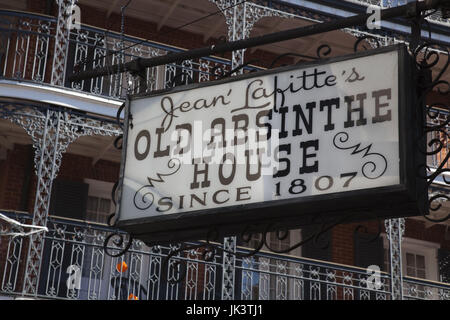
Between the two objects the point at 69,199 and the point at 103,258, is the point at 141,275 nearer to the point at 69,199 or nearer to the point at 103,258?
Result: the point at 69,199

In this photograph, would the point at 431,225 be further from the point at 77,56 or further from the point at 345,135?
the point at 345,135

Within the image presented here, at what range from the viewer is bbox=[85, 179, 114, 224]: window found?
52.9 feet

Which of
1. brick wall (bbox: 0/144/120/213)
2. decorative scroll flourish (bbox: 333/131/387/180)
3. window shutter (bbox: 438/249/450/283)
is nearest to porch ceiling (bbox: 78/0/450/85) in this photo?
brick wall (bbox: 0/144/120/213)

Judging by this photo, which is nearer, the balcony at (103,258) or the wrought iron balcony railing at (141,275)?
the wrought iron balcony railing at (141,275)

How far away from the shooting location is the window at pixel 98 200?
52.9 feet

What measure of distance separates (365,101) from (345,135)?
A: 16 centimetres

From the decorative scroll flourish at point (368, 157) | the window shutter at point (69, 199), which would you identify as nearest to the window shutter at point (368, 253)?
the window shutter at point (69, 199)

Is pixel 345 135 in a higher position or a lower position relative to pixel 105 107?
→ lower

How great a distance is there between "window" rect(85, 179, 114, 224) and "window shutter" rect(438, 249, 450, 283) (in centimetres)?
688

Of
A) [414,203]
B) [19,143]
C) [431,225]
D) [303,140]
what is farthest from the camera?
[431,225]

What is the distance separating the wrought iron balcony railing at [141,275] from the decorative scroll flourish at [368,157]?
9508mm

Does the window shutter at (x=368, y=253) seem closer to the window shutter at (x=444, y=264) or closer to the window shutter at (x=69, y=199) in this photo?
the window shutter at (x=444, y=264)

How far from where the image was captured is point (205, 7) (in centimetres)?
1688

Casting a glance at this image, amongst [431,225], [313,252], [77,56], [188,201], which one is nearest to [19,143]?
[77,56]
